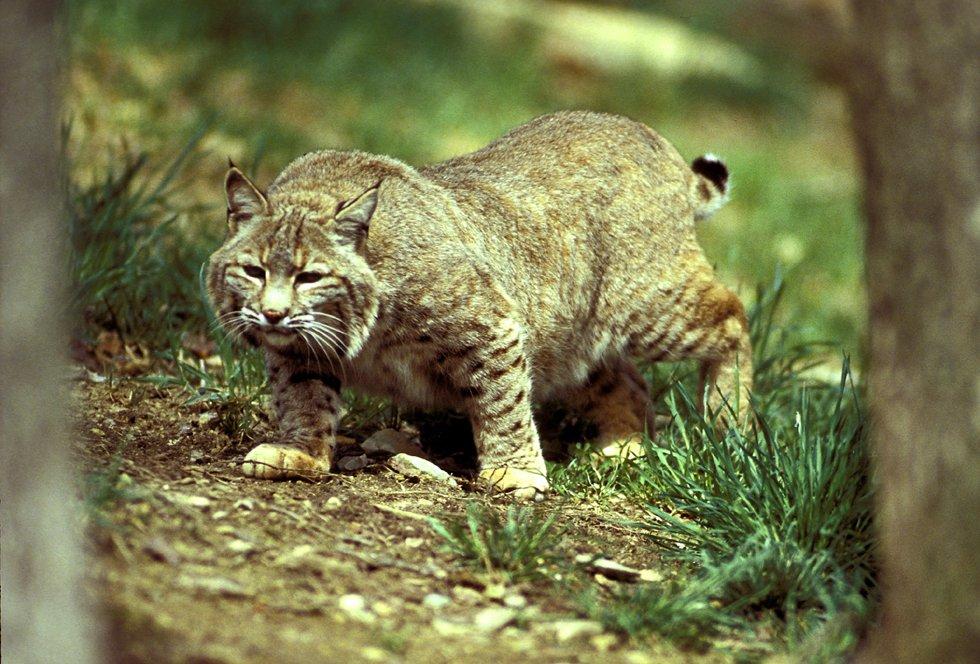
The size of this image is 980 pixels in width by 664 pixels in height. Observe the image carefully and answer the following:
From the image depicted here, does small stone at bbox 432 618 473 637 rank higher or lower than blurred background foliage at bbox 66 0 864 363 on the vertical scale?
lower

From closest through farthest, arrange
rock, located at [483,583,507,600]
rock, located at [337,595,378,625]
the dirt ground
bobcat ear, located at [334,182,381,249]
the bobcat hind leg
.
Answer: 1. the dirt ground
2. rock, located at [337,595,378,625]
3. rock, located at [483,583,507,600]
4. bobcat ear, located at [334,182,381,249]
5. the bobcat hind leg

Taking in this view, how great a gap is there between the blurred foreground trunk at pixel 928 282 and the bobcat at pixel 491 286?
1740mm

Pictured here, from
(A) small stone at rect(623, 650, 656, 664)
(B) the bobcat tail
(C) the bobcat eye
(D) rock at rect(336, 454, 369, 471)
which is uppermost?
(B) the bobcat tail

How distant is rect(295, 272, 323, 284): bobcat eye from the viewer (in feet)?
12.1

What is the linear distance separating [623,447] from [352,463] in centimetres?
98

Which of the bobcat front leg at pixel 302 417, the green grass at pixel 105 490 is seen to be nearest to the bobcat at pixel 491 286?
the bobcat front leg at pixel 302 417

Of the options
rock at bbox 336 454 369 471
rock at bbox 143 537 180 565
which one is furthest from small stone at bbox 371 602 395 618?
rock at bbox 336 454 369 471

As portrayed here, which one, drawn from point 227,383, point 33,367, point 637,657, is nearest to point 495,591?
point 637,657

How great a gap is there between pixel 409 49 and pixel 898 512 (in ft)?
24.6

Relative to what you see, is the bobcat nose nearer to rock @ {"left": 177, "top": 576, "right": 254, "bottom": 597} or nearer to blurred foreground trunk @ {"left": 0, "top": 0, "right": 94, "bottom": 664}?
rock @ {"left": 177, "top": 576, "right": 254, "bottom": 597}

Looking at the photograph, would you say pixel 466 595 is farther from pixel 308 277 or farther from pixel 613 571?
pixel 308 277

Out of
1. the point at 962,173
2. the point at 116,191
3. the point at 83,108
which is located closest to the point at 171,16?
the point at 83,108

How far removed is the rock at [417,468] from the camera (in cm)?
395

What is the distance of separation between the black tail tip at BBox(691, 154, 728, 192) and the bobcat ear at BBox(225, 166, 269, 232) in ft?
6.56
